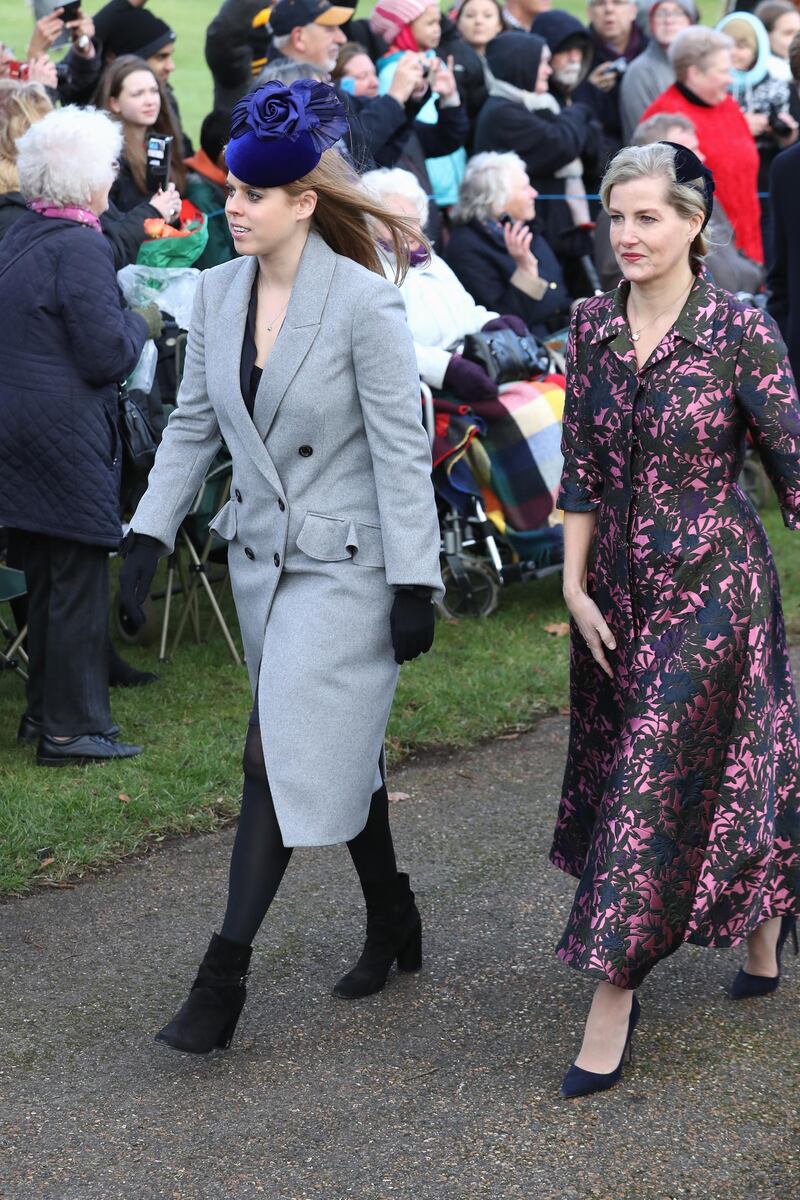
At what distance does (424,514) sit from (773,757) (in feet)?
3.04

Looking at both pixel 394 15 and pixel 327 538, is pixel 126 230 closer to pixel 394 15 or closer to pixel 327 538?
pixel 394 15

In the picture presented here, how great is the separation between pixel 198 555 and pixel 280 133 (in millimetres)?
3653

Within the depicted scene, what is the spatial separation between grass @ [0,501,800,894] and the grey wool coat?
141cm

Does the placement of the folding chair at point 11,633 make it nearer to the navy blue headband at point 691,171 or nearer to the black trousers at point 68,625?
the black trousers at point 68,625

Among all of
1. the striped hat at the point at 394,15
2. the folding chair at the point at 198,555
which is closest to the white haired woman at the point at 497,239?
the striped hat at the point at 394,15

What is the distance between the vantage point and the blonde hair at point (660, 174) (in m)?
3.61

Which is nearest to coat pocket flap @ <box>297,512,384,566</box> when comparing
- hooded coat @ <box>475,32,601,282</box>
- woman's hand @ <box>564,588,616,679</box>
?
woman's hand @ <box>564,588,616,679</box>

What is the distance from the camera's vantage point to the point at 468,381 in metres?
7.33

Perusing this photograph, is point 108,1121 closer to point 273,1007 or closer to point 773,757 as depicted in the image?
point 273,1007

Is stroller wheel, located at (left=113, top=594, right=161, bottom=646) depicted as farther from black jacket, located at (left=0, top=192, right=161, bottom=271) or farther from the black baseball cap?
the black baseball cap

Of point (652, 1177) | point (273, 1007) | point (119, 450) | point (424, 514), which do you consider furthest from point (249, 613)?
point (119, 450)

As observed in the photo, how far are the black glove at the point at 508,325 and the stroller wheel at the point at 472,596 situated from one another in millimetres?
1064

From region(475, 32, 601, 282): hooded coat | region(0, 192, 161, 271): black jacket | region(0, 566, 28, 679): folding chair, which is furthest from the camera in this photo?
region(475, 32, 601, 282): hooded coat

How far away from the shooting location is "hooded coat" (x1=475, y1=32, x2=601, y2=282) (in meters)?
9.25
